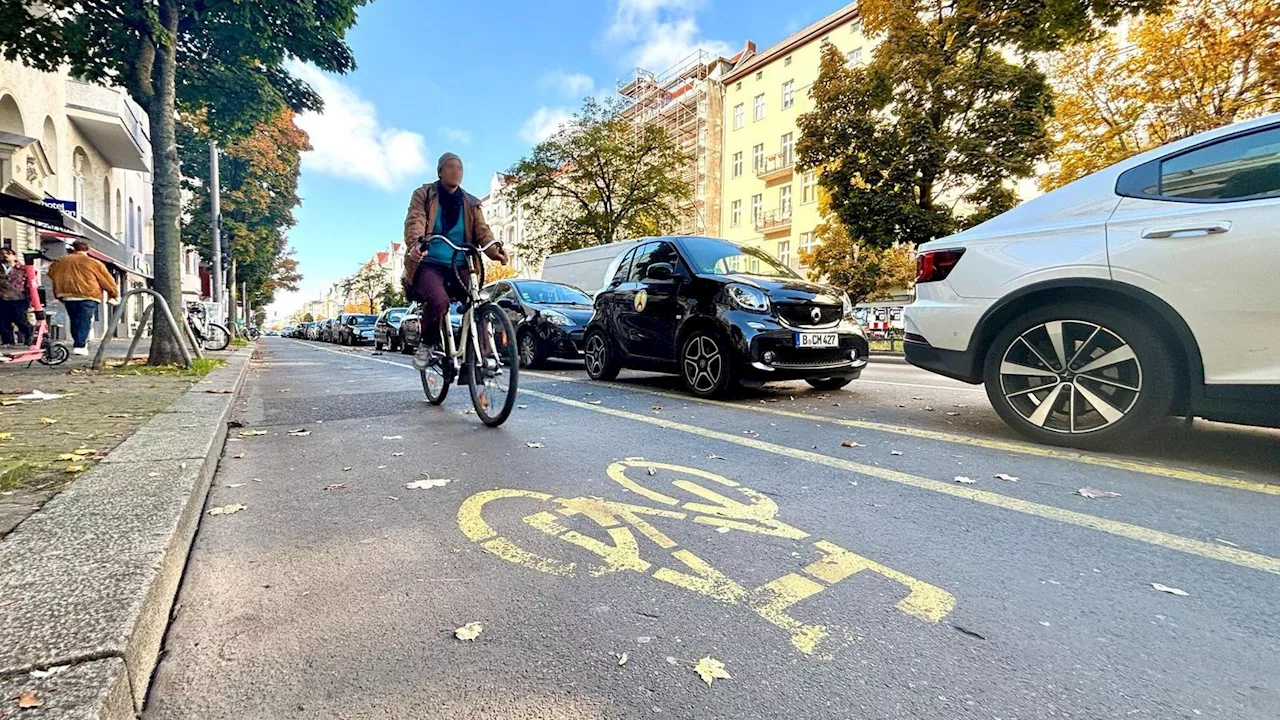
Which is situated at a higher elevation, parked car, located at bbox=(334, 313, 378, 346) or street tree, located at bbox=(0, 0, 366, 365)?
street tree, located at bbox=(0, 0, 366, 365)

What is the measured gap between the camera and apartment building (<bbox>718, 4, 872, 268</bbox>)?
34281 mm

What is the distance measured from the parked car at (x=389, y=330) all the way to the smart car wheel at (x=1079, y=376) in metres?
17.3

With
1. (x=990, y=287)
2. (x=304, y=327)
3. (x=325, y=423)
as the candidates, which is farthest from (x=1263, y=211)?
(x=304, y=327)

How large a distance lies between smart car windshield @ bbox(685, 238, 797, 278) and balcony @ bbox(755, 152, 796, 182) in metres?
31.2

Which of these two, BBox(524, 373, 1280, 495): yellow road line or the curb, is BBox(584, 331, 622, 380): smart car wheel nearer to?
BBox(524, 373, 1280, 495): yellow road line

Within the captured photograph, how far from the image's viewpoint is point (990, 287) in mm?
4090

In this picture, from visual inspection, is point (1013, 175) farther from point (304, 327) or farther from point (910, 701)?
point (304, 327)

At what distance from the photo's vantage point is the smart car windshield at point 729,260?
21.1ft

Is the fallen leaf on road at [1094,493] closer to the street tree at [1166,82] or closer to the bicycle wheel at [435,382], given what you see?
the bicycle wheel at [435,382]

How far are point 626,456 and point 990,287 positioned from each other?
103 inches

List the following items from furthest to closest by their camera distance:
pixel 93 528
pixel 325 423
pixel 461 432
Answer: pixel 325 423, pixel 461 432, pixel 93 528

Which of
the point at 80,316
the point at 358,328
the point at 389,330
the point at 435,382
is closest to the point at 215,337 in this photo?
the point at 389,330

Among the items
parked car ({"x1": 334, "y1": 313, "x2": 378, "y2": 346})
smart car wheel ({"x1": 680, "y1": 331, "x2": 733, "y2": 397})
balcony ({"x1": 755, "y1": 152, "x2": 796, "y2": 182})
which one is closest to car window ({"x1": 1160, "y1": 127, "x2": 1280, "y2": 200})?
smart car wheel ({"x1": 680, "y1": 331, "x2": 733, "y2": 397})

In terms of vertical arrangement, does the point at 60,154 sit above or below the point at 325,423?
above
